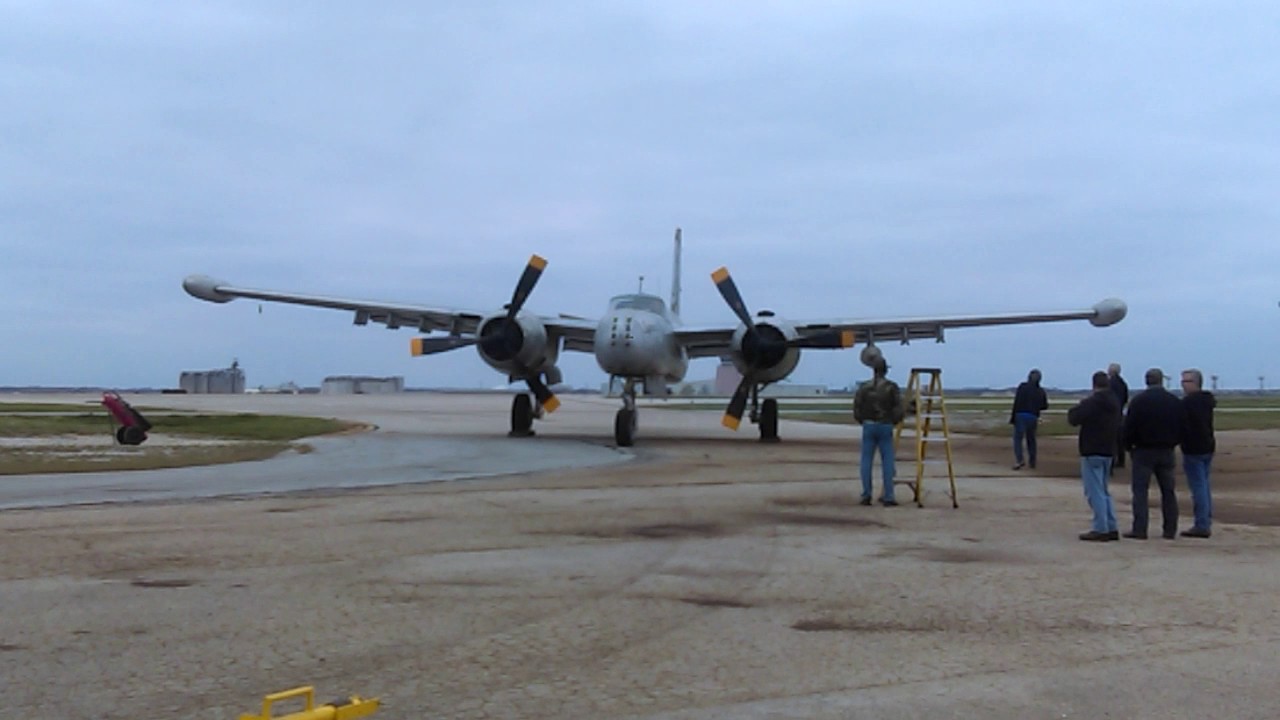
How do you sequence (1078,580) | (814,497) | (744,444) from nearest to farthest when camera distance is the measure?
(1078,580)
(814,497)
(744,444)

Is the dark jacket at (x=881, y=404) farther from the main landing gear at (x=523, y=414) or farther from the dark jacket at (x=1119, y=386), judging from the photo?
the main landing gear at (x=523, y=414)

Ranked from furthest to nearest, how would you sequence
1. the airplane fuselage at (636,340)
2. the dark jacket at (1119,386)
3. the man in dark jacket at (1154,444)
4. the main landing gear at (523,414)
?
the main landing gear at (523,414) → the airplane fuselage at (636,340) → the dark jacket at (1119,386) → the man in dark jacket at (1154,444)

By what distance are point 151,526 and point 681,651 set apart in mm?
6133

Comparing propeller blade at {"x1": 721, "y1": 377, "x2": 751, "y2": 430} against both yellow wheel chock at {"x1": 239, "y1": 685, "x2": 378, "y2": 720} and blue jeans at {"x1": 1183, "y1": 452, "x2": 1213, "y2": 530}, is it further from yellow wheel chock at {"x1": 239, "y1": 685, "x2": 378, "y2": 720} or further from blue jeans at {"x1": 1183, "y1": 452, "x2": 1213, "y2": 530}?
yellow wheel chock at {"x1": 239, "y1": 685, "x2": 378, "y2": 720}

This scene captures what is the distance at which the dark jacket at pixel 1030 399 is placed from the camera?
706 inches

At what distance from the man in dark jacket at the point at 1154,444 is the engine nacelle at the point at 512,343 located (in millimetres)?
15258

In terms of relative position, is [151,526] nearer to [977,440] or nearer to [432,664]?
[432,664]

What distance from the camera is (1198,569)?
8047mm

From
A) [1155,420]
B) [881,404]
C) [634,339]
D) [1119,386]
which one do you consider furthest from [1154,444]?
[634,339]

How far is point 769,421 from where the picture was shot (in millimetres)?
25078

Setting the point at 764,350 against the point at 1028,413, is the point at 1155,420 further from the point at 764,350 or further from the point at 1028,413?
the point at 764,350

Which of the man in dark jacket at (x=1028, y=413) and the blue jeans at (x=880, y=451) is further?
the man in dark jacket at (x=1028, y=413)

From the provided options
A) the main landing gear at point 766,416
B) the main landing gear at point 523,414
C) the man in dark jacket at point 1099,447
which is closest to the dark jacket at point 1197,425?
the man in dark jacket at point 1099,447

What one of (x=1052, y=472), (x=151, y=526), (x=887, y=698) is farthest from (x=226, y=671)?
(x=1052, y=472)
